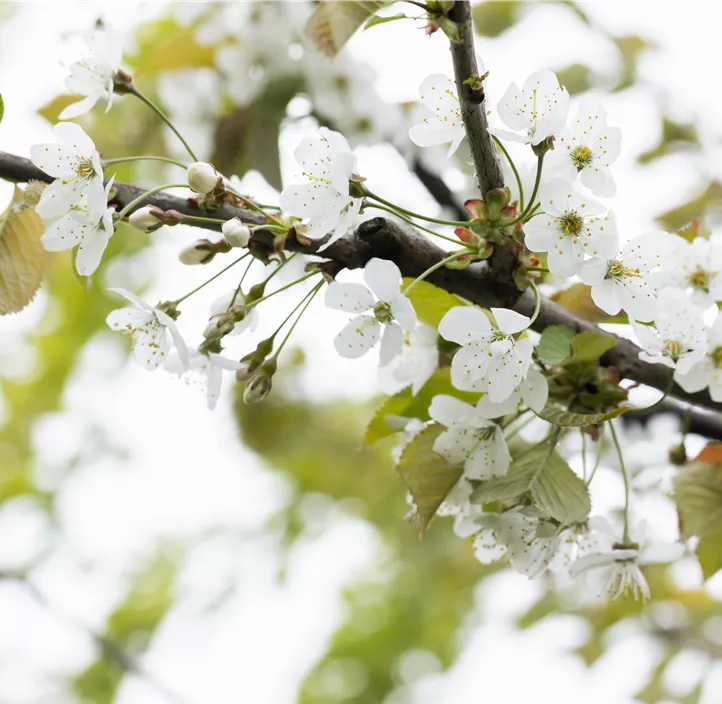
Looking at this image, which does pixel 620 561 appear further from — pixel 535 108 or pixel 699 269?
pixel 535 108

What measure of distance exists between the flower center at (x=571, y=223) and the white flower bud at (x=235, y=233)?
22 centimetres

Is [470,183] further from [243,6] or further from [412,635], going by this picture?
[412,635]

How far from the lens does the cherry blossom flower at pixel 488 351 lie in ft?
1.93

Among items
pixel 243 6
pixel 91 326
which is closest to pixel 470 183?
pixel 243 6

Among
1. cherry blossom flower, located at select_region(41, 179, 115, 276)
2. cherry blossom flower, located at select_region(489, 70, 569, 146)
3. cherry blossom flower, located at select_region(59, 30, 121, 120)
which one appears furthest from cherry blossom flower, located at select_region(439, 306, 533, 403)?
cherry blossom flower, located at select_region(59, 30, 121, 120)

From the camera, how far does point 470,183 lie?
1349 mm

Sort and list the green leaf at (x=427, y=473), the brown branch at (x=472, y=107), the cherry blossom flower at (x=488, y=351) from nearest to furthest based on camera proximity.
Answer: the brown branch at (x=472, y=107) < the cherry blossom flower at (x=488, y=351) < the green leaf at (x=427, y=473)

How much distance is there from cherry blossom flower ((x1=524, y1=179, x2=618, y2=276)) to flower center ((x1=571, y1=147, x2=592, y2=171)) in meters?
0.03

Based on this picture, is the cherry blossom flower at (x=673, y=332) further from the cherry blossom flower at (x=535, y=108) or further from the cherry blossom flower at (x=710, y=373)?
the cherry blossom flower at (x=535, y=108)

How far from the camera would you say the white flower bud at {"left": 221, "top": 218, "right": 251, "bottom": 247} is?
55 cm

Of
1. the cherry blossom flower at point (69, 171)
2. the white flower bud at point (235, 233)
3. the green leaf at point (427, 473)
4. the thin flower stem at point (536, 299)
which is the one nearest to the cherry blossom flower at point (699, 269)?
the thin flower stem at point (536, 299)

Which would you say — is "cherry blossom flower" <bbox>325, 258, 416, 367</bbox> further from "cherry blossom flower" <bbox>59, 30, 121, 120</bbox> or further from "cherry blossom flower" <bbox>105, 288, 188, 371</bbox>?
"cherry blossom flower" <bbox>59, 30, 121, 120</bbox>

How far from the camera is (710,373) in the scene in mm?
712

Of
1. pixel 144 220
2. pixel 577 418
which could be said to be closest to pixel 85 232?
pixel 144 220
